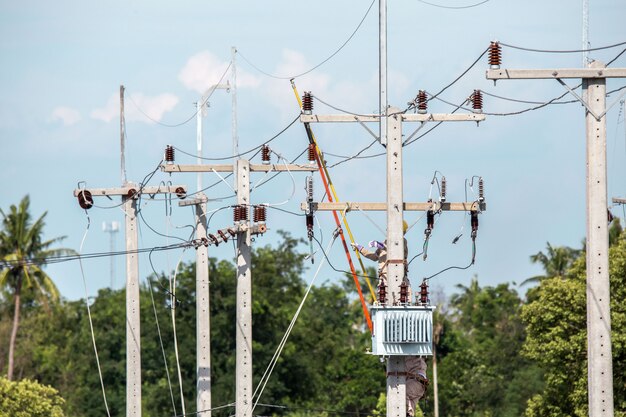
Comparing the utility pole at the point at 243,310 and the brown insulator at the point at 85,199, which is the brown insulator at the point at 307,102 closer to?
the utility pole at the point at 243,310

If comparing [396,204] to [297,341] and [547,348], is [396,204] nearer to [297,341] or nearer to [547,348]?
[547,348]

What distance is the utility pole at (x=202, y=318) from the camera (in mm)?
36031

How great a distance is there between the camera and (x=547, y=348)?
5962cm

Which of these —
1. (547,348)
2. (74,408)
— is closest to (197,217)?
(547,348)

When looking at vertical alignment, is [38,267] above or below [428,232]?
above

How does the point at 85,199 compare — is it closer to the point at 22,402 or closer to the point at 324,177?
the point at 324,177

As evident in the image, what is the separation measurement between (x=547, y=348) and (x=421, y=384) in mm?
31266

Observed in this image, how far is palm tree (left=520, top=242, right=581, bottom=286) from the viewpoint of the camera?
97875 mm

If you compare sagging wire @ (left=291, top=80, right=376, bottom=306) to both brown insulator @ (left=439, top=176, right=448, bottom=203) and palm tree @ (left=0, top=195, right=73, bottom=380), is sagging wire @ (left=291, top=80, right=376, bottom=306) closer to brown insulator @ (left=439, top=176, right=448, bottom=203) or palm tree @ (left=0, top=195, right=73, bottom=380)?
brown insulator @ (left=439, top=176, right=448, bottom=203)

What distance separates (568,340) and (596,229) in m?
35.1

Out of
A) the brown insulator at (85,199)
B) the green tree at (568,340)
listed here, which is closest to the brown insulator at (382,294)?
the brown insulator at (85,199)

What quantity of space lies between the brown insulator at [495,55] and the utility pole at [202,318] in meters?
11.6

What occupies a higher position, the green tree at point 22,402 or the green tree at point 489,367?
the green tree at point 489,367

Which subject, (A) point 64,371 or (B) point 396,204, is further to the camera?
(A) point 64,371
